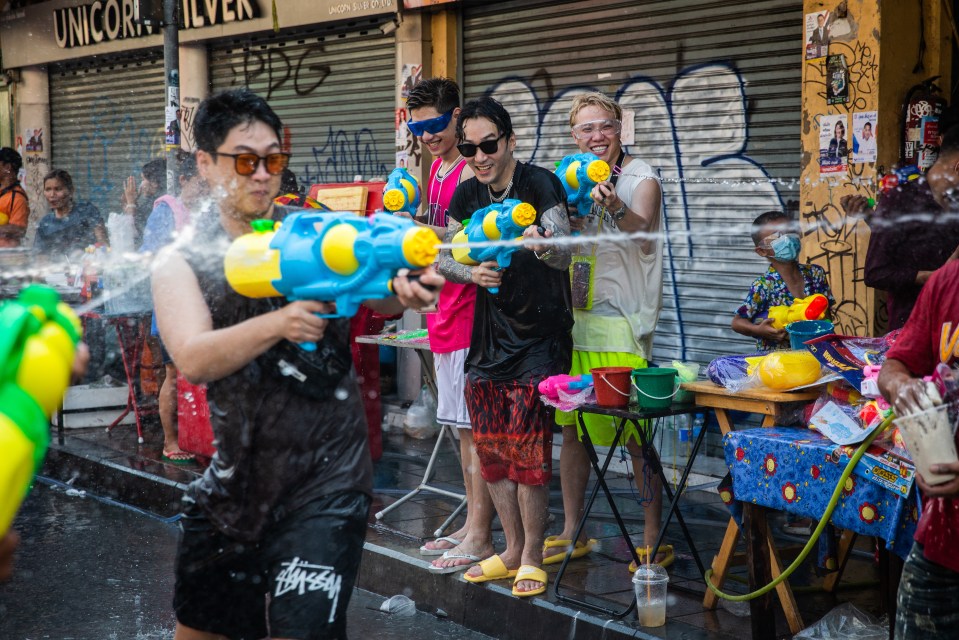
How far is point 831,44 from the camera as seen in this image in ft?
22.0

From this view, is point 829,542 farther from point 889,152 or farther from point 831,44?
point 831,44

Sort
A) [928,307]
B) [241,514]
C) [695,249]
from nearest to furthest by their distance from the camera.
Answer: [241,514] < [928,307] < [695,249]

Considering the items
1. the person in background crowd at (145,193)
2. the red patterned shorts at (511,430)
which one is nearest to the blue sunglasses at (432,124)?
the red patterned shorts at (511,430)

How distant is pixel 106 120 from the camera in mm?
14750

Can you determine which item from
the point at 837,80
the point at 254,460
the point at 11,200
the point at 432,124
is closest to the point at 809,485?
the point at 254,460

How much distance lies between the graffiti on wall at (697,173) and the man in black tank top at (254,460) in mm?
4766

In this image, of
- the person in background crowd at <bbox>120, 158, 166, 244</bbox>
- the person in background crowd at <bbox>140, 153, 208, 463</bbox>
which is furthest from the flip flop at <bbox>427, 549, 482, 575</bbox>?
the person in background crowd at <bbox>120, 158, 166, 244</bbox>

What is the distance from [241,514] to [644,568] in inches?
87.5

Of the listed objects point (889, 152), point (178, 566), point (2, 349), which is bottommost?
point (178, 566)

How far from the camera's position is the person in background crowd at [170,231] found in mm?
6504

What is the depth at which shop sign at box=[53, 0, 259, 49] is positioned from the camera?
12.0 meters

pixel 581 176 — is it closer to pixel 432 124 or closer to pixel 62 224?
pixel 432 124

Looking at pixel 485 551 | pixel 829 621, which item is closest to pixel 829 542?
pixel 829 621

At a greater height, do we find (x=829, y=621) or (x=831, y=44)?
(x=831, y=44)
